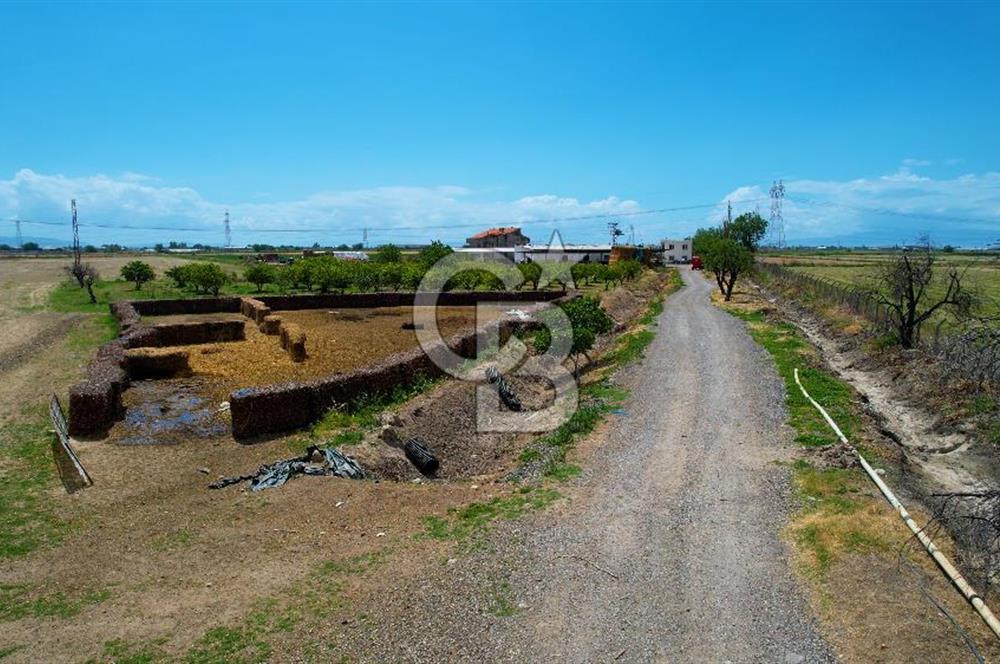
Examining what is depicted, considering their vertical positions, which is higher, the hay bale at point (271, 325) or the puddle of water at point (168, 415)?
the hay bale at point (271, 325)

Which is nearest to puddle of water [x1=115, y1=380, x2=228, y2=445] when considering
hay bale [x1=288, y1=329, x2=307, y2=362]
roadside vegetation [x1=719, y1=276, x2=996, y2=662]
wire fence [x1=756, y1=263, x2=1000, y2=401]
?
hay bale [x1=288, y1=329, x2=307, y2=362]

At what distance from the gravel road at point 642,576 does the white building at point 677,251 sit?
292 feet

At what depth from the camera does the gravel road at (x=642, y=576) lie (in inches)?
247

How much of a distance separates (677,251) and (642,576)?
316ft

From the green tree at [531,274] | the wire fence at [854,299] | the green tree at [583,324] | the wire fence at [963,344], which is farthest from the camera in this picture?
the green tree at [531,274]

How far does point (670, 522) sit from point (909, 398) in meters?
9.72

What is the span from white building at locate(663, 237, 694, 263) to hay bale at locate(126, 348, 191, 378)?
3374 inches

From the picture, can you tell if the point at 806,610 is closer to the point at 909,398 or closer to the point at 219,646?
the point at 219,646

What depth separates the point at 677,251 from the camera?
326ft

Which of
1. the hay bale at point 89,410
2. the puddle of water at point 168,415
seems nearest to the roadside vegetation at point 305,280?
the puddle of water at point 168,415

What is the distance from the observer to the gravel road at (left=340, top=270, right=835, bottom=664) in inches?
247

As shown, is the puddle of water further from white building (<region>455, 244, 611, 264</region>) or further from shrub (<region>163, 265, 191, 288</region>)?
white building (<region>455, 244, 611, 264</region>)

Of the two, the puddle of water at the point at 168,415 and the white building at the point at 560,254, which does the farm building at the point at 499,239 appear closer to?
the white building at the point at 560,254

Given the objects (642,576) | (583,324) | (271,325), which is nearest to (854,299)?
(583,324)
